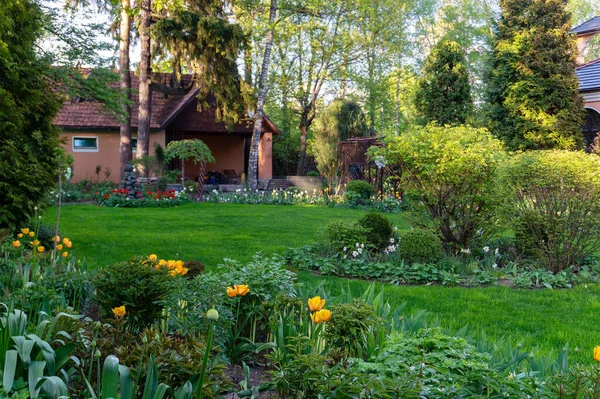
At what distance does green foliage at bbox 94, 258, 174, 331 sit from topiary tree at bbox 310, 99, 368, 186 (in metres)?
19.5

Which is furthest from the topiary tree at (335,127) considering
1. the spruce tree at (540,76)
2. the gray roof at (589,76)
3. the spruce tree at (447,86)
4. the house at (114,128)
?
the gray roof at (589,76)

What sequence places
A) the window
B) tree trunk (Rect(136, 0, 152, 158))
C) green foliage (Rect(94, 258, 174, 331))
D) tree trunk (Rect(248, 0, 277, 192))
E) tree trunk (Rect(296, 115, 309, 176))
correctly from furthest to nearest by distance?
tree trunk (Rect(296, 115, 309, 176)) < the window < tree trunk (Rect(248, 0, 277, 192)) < tree trunk (Rect(136, 0, 152, 158)) < green foliage (Rect(94, 258, 174, 331))

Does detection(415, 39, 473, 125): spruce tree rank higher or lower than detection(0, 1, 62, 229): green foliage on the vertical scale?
higher

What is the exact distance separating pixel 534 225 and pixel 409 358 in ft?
16.6

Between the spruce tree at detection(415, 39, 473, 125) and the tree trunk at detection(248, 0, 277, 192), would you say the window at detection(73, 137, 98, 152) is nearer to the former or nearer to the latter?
the tree trunk at detection(248, 0, 277, 192)

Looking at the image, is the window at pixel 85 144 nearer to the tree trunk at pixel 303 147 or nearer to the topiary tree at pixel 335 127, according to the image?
the topiary tree at pixel 335 127

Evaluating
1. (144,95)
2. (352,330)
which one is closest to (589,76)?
(144,95)

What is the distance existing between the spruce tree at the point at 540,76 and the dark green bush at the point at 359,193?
15.4 ft

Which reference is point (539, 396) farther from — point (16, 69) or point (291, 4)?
point (291, 4)

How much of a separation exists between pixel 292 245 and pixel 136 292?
5528 mm

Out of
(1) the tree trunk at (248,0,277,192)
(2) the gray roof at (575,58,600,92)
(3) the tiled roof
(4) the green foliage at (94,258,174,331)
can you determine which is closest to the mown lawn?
(4) the green foliage at (94,258,174,331)

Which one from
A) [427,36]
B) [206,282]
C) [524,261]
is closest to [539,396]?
[206,282]

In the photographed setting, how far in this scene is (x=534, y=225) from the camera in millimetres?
6629

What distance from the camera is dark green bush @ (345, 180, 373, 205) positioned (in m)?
16.4
